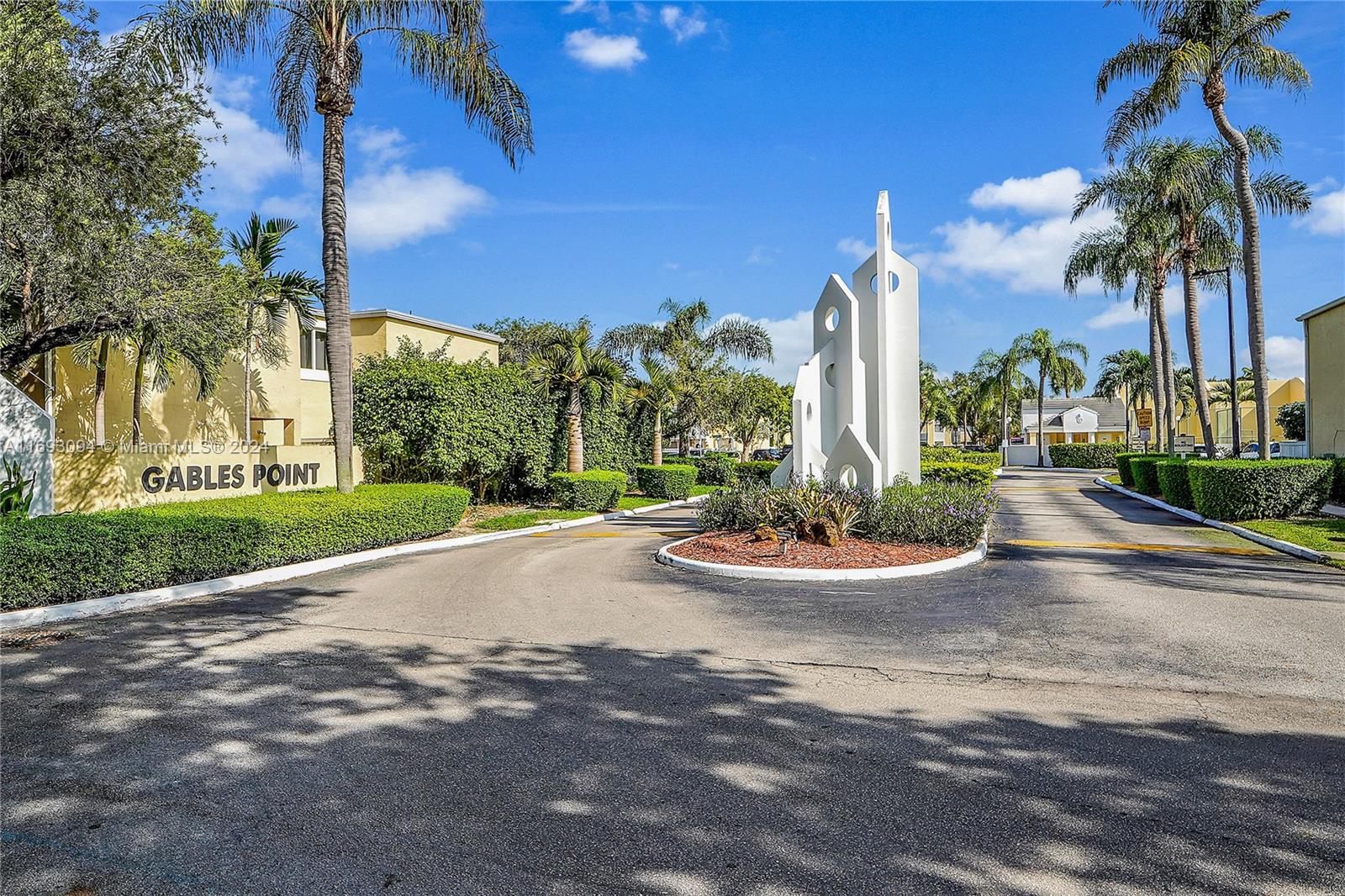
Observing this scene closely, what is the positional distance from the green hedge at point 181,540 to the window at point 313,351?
1210cm

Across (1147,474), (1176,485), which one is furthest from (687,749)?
(1147,474)

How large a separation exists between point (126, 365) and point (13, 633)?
13.2 m

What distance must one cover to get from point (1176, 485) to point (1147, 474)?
5644mm

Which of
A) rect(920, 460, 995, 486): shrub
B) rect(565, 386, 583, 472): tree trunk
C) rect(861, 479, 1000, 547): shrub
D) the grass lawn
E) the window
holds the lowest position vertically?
the grass lawn

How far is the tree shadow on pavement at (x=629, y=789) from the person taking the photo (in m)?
3.38

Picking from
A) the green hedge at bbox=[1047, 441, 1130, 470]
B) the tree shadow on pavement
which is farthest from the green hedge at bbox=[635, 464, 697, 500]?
the green hedge at bbox=[1047, 441, 1130, 470]

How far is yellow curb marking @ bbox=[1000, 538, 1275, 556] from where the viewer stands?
13.3m

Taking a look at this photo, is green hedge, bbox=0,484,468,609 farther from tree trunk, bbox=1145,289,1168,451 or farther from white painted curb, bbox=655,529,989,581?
tree trunk, bbox=1145,289,1168,451

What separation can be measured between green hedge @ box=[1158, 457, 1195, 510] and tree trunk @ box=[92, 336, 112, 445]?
24762 millimetres

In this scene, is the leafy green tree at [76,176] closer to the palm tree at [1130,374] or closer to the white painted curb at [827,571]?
the white painted curb at [827,571]

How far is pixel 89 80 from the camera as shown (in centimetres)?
1124

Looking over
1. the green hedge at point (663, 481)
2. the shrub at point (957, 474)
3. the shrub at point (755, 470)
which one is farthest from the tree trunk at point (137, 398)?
the shrub at point (755, 470)

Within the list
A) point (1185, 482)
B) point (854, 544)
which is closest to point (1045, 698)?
point (854, 544)

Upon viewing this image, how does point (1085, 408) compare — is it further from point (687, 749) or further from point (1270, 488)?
point (687, 749)
